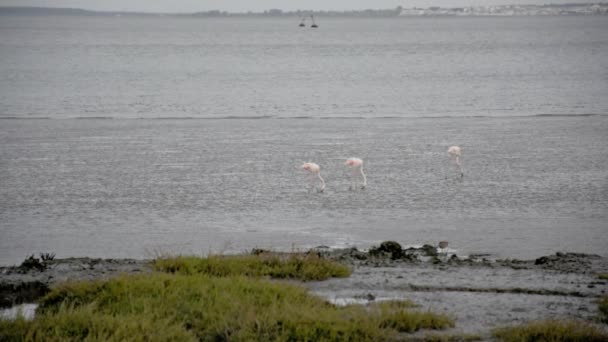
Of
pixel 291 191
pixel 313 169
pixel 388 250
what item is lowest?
pixel 388 250

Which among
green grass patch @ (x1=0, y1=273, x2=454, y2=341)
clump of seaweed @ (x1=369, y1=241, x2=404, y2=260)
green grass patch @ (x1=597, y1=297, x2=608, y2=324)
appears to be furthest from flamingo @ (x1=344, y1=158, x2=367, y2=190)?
green grass patch @ (x1=597, y1=297, x2=608, y2=324)

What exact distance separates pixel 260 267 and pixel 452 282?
2.39 metres

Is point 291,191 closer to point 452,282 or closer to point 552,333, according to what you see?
point 452,282

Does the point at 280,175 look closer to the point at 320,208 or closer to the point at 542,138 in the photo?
the point at 320,208

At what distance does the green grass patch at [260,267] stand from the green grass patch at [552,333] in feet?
9.64

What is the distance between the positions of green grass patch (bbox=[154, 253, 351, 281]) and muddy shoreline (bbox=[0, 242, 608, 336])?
184 millimetres

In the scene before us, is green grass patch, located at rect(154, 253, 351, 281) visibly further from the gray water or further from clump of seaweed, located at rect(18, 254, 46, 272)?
the gray water

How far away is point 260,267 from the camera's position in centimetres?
1103

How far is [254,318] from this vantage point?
327 inches

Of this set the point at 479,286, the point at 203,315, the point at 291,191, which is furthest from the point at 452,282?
the point at 291,191

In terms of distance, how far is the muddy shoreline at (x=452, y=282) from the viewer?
9492mm

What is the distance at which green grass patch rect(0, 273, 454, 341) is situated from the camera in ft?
26.7

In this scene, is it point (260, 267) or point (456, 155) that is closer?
point (260, 267)

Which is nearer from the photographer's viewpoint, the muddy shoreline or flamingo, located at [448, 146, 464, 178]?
the muddy shoreline
